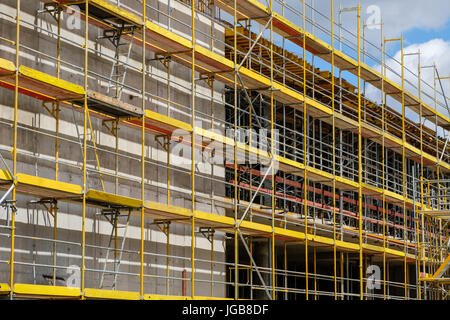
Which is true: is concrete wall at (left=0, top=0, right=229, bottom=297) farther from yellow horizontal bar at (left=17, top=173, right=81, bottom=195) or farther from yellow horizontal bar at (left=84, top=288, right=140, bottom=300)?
yellow horizontal bar at (left=84, top=288, right=140, bottom=300)

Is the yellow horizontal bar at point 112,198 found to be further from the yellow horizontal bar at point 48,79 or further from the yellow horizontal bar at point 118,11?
the yellow horizontal bar at point 118,11

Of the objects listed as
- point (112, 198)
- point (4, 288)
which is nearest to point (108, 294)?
point (112, 198)

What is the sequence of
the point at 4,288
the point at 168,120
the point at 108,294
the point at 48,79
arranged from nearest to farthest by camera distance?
the point at 4,288
the point at 48,79
the point at 108,294
the point at 168,120

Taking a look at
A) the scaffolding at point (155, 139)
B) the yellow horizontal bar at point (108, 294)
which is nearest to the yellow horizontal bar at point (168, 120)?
the scaffolding at point (155, 139)

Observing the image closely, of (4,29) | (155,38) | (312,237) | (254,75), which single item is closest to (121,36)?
(155,38)

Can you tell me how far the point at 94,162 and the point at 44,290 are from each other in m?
3.93

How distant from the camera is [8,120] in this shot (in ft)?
53.4

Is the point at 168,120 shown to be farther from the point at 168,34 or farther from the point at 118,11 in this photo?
the point at 118,11

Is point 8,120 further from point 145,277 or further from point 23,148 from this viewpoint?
point 145,277

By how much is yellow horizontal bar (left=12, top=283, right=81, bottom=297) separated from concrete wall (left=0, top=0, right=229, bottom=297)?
0.97 meters

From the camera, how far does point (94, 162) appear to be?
18297 millimetres

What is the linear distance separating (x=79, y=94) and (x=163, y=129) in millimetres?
3828

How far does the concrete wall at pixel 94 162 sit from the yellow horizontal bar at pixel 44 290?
0.97 metres

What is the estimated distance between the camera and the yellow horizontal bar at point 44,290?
47.9 feet
